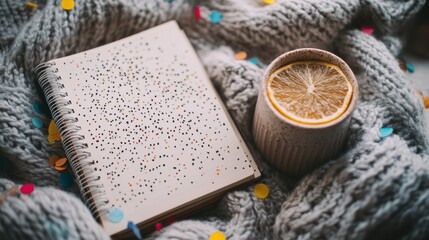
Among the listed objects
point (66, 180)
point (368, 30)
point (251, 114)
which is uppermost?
point (368, 30)

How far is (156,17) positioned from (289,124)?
0.33 meters

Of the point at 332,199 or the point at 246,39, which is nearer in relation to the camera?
the point at 332,199

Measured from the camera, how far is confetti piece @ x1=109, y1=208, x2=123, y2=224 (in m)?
0.59

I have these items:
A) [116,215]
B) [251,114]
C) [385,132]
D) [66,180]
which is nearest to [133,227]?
[116,215]

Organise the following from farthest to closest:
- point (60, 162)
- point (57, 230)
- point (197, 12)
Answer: point (197, 12) < point (60, 162) < point (57, 230)

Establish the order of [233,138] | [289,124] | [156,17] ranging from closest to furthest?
[289,124] < [233,138] < [156,17]

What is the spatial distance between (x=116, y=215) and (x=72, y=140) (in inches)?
4.9

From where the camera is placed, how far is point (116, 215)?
59 cm

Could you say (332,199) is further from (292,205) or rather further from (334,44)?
(334,44)

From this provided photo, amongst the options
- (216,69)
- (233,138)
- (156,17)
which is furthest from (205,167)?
(156,17)

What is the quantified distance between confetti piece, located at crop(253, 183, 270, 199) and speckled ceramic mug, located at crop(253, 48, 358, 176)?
0.04 m

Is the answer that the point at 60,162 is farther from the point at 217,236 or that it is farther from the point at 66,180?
the point at 217,236

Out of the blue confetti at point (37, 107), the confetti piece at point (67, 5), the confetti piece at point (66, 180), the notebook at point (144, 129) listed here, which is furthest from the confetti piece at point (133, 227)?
the confetti piece at point (67, 5)

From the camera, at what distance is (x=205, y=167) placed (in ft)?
2.07
